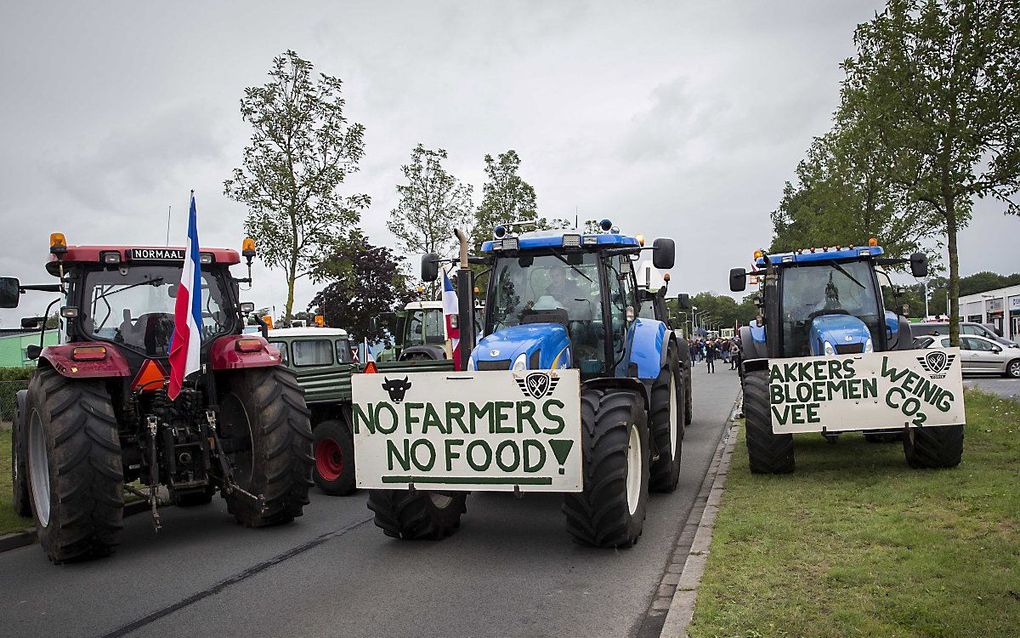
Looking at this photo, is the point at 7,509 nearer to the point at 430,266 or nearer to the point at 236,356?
the point at 236,356

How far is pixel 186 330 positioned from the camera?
7.69m

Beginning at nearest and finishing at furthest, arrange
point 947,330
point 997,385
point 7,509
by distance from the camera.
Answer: point 7,509
point 997,385
point 947,330

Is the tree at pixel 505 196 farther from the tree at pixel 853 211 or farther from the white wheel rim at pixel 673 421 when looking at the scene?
the white wheel rim at pixel 673 421

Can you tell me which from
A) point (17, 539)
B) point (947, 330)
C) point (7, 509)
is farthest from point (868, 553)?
point (947, 330)

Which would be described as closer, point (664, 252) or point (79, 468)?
point (79, 468)

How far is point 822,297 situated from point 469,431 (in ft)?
20.8

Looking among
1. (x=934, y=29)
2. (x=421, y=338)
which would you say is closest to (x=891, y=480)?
(x=934, y=29)

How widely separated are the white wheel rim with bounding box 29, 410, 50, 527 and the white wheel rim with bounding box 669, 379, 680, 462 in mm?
6048

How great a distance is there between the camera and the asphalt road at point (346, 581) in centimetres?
573

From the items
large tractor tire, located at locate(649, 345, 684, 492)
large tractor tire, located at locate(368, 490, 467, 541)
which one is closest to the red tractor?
large tractor tire, located at locate(368, 490, 467, 541)

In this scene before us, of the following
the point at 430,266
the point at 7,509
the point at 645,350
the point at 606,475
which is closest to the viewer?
the point at 606,475

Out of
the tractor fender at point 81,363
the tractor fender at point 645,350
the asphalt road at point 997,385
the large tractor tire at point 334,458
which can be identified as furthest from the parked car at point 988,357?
the tractor fender at point 81,363

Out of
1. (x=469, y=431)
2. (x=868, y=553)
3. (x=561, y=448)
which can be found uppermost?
(x=469, y=431)

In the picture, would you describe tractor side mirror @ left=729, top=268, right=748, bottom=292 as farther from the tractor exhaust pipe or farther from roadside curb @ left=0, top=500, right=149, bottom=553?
roadside curb @ left=0, top=500, right=149, bottom=553
